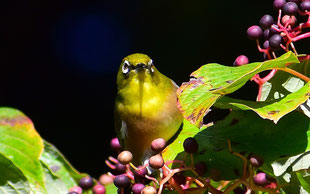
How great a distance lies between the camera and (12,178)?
169cm

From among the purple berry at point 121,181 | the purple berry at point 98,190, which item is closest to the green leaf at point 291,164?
the purple berry at point 121,181

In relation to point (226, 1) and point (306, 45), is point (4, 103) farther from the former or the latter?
point (306, 45)

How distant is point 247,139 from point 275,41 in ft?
0.80

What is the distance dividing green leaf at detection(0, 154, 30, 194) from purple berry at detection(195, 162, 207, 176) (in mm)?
540

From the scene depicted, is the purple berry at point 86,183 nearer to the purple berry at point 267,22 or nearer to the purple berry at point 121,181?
the purple berry at point 121,181

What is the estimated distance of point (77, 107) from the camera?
224 inches

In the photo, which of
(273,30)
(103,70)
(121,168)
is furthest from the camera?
(103,70)

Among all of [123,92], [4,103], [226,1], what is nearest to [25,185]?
[123,92]

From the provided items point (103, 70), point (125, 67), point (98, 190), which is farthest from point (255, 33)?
point (103, 70)

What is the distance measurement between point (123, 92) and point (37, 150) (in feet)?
1.95

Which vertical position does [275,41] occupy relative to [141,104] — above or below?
above

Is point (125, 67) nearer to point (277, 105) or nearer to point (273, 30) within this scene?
point (273, 30)

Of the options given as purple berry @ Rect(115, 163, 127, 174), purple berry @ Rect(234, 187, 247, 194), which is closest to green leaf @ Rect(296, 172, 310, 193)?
purple berry @ Rect(234, 187, 247, 194)

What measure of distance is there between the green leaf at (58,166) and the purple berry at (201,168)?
0.69 meters
